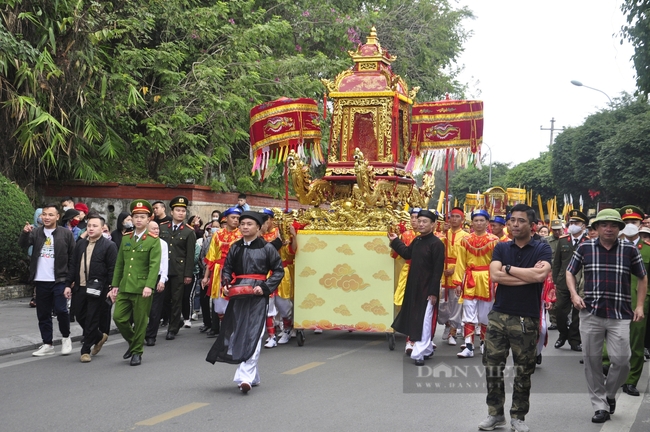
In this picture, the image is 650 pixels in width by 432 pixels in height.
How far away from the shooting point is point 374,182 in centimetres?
1244

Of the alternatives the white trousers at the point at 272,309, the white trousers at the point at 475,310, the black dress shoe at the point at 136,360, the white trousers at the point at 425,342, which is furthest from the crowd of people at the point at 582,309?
the black dress shoe at the point at 136,360

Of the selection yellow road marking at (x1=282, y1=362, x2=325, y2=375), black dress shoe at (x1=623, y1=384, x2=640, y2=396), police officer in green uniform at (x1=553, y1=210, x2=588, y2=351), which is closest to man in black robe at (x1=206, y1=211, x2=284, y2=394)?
yellow road marking at (x1=282, y1=362, x2=325, y2=375)

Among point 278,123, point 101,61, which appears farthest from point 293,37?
point 278,123

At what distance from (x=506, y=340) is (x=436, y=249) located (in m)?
3.59

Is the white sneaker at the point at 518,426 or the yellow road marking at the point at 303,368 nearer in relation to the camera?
the white sneaker at the point at 518,426

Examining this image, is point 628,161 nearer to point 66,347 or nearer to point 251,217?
point 66,347

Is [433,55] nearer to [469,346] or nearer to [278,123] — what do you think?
[278,123]

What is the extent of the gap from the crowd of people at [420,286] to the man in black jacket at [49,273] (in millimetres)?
15

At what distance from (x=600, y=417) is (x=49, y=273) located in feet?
21.2

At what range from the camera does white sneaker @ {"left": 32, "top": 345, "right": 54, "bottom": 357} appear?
34.5 ft

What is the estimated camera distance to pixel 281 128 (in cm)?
1373

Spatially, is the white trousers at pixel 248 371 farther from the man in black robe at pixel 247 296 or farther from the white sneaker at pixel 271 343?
the white sneaker at pixel 271 343

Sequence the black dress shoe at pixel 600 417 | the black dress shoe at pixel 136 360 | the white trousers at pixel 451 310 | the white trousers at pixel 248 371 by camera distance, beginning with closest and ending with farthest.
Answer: the black dress shoe at pixel 600 417 → the white trousers at pixel 248 371 → the black dress shoe at pixel 136 360 → the white trousers at pixel 451 310

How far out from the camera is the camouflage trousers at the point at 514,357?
6.91 m
